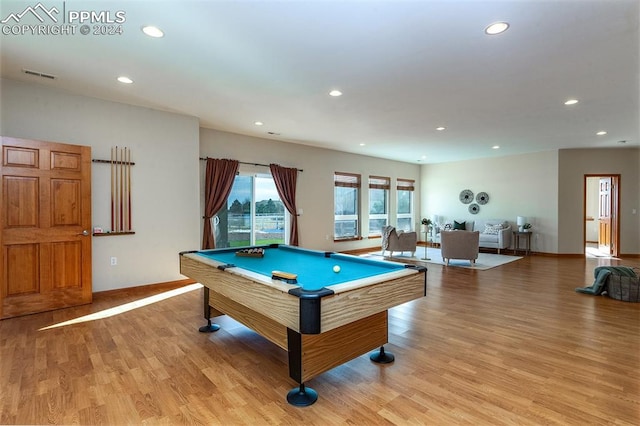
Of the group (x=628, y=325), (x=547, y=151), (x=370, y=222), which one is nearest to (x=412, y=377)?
(x=628, y=325)

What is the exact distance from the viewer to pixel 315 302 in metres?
1.69

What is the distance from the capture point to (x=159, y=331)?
10.3 feet

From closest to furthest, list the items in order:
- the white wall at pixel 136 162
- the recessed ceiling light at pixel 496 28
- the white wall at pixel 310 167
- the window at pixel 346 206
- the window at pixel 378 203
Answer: the recessed ceiling light at pixel 496 28
the white wall at pixel 136 162
the white wall at pixel 310 167
the window at pixel 346 206
the window at pixel 378 203

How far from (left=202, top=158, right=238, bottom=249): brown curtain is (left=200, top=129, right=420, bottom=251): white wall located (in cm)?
19

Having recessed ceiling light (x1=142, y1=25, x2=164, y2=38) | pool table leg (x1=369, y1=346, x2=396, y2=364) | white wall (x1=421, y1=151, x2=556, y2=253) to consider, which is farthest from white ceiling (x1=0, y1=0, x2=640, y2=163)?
white wall (x1=421, y1=151, x2=556, y2=253)

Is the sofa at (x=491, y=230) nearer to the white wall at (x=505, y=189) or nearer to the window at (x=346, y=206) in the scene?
the white wall at (x=505, y=189)

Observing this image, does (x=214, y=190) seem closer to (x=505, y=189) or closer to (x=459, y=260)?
(x=459, y=260)

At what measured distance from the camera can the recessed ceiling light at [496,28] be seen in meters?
2.41

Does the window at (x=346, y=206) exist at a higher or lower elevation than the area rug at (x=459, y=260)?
higher

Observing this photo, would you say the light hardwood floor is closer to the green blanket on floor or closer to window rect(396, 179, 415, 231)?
the green blanket on floor

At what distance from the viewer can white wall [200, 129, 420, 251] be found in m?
6.02

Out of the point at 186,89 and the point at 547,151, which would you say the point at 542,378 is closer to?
the point at 186,89

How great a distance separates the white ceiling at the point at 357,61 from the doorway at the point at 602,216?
3.47m

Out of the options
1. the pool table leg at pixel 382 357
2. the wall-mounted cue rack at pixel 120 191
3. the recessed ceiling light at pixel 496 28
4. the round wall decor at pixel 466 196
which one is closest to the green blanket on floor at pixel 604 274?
the pool table leg at pixel 382 357
